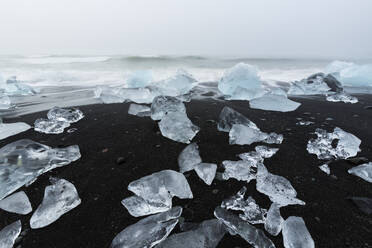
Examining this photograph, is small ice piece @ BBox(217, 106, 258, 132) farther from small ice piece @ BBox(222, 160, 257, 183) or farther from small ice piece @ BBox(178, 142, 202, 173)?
small ice piece @ BBox(222, 160, 257, 183)

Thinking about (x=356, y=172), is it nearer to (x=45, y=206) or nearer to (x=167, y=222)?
(x=167, y=222)

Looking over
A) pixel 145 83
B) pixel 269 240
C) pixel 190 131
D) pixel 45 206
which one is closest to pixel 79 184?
pixel 45 206

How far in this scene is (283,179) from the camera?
1.60 meters

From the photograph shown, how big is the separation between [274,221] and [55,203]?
136 cm

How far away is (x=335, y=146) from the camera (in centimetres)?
212

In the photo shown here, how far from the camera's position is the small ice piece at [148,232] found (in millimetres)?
1155

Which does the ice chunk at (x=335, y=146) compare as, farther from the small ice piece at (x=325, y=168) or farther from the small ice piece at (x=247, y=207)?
the small ice piece at (x=247, y=207)

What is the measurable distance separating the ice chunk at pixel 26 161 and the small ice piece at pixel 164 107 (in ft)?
3.40

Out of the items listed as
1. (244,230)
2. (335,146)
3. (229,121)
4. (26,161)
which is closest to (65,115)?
(26,161)

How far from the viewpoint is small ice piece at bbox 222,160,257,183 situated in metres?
1.67

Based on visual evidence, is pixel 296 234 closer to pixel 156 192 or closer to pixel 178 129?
pixel 156 192

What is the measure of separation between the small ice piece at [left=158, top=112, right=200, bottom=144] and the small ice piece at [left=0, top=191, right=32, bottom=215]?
125cm

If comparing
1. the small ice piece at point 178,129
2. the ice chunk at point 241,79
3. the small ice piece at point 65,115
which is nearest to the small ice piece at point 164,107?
the small ice piece at point 178,129

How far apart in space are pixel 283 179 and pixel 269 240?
0.55 metres
